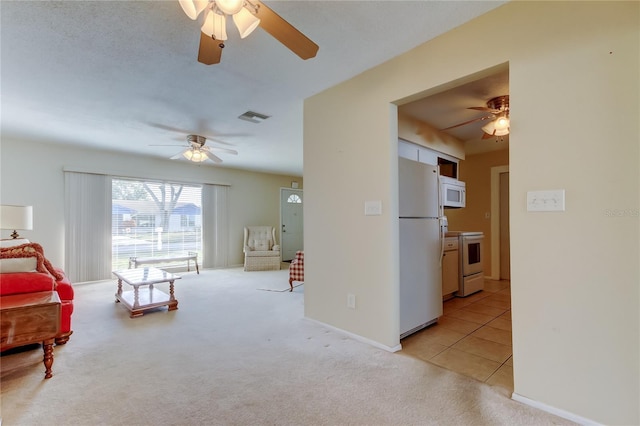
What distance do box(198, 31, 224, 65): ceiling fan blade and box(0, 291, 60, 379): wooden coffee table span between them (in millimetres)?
1896

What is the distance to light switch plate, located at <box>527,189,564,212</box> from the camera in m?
1.58

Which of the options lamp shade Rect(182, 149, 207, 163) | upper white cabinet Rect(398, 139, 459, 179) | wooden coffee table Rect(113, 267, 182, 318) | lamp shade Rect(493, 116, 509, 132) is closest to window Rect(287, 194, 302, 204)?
lamp shade Rect(182, 149, 207, 163)

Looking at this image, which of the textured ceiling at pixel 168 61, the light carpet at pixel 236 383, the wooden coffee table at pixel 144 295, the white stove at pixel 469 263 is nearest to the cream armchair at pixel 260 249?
the wooden coffee table at pixel 144 295

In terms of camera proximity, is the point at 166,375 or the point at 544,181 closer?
the point at 544,181

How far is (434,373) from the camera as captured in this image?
2.00m

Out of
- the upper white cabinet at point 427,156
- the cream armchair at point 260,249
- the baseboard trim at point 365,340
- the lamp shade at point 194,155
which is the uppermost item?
the lamp shade at point 194,155

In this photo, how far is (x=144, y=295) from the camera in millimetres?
3879

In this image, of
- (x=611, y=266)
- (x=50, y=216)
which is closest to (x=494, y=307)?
(x=611, y=266)

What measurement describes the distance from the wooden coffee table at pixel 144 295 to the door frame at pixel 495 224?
16.9 ft

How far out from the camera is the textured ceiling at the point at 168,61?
1.80 meters

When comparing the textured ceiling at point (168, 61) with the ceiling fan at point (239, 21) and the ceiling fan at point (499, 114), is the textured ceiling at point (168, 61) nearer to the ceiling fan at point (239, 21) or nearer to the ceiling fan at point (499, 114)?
the ceiling fan at point (239, 21)

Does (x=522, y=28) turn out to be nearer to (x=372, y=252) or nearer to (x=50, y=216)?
(x=372, y=252)

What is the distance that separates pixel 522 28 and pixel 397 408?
7.55 ft

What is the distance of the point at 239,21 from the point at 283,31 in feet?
0.71
